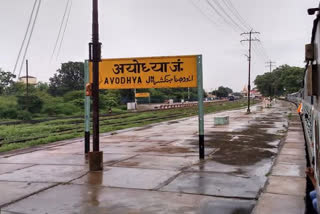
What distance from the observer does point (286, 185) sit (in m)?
6.72

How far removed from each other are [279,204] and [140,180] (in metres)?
2.87

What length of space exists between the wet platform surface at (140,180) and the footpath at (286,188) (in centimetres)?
13

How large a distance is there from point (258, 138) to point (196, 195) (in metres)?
8.92

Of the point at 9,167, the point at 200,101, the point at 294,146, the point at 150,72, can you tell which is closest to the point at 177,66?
the point at 150,72

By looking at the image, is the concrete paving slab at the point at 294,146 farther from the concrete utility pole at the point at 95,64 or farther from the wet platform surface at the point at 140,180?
the concrete utility pole at the point at 95,64

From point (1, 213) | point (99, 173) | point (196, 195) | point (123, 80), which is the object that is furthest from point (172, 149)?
point (1, 213)

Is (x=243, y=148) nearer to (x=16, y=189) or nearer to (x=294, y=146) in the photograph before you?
(x=294, y=146)

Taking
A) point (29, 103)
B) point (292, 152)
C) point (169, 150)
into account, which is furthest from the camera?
point (29, 103)

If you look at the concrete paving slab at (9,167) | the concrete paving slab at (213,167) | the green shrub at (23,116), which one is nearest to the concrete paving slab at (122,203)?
the concrete paving slab at (213,167)

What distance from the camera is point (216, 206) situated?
561 cm

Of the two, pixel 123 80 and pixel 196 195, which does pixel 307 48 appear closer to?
pixel 196 195

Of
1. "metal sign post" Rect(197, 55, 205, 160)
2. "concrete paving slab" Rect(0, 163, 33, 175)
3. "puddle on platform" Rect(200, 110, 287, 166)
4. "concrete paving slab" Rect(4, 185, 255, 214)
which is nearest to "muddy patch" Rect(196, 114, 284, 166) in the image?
"puddle on platform" Rect(200, 110, 287, 166)

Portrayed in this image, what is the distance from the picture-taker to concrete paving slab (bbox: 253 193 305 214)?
5.29 meters

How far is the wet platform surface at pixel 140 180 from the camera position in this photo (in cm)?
571
